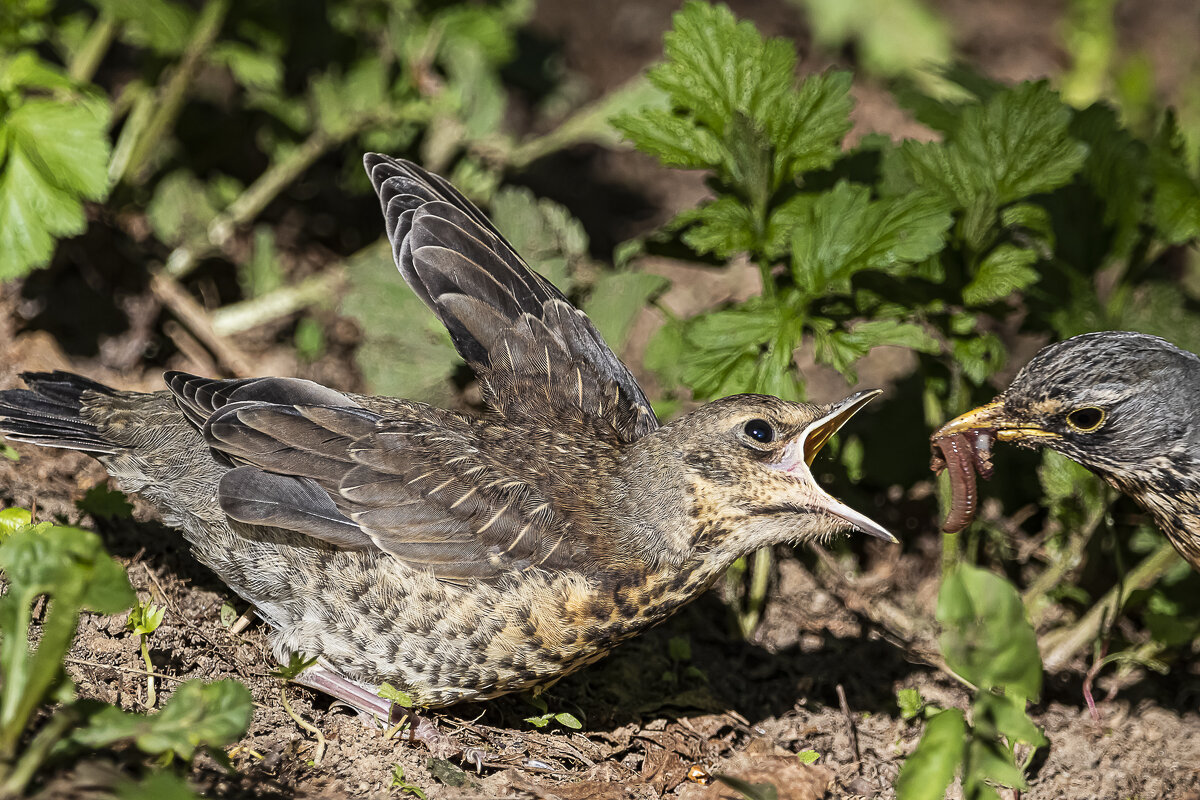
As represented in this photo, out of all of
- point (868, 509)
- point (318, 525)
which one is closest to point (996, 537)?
point (868, 509)

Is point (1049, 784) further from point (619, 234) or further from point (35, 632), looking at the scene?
point (619, 234)

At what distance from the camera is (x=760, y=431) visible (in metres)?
4.06

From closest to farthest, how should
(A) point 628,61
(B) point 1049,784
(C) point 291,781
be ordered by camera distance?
(C) point 291,781, (B) point 1049,784, (A) point 628,61

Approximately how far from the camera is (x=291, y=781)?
366 cm

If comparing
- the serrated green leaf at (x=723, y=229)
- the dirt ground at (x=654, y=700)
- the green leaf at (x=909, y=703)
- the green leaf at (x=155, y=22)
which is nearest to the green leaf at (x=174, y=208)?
the dirt ground at (x=654, y=700)

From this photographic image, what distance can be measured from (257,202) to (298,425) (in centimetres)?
295

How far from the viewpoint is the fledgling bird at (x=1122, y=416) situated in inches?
166

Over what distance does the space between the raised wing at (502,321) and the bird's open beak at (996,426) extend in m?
1.24

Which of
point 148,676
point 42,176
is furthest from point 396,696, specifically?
point 42,176

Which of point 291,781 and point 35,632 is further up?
point 35,632

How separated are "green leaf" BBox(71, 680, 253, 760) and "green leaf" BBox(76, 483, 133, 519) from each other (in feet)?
5.25

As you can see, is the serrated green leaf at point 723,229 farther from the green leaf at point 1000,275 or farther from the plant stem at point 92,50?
the plant stem at point 92,50

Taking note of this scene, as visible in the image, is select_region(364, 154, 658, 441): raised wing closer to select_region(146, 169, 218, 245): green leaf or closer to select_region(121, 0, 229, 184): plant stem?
select_region(121, 0, 229, 184): plant stem

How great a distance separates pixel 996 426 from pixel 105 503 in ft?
11.8
